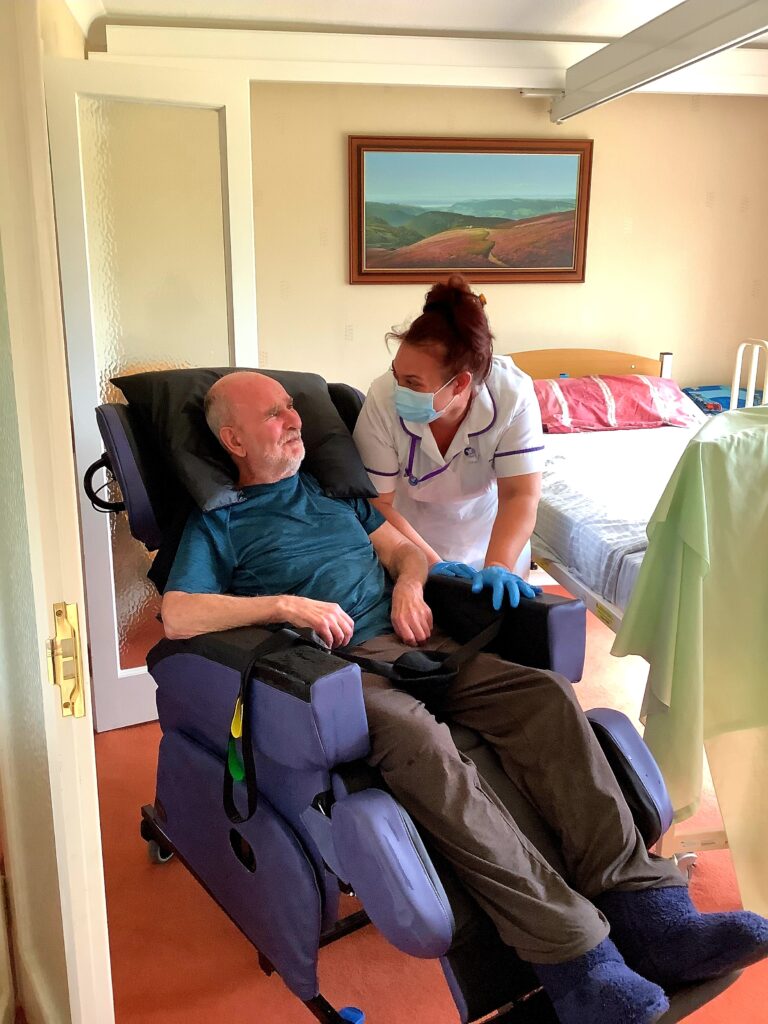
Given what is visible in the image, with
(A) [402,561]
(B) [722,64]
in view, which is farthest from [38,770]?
(B) [722,64]

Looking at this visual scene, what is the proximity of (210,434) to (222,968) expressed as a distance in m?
1.11

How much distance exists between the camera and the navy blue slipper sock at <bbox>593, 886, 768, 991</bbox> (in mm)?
1177

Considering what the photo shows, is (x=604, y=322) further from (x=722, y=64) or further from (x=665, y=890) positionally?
(x=665, y=890)

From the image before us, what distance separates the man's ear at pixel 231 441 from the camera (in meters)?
1.77

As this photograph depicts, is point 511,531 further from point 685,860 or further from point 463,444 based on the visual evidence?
point 685,860

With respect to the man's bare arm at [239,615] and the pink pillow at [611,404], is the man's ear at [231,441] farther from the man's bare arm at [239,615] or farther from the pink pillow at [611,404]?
the pink pillow at [611,404]

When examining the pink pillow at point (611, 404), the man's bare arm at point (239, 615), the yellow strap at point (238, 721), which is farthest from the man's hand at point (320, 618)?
the pink pillow at point (611, 404)

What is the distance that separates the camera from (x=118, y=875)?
1996 mm

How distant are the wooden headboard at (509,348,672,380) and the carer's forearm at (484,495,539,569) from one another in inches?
95.3

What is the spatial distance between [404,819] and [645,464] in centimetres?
238

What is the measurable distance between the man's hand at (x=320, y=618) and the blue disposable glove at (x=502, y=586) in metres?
0.29

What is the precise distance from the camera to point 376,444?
6.63 ft

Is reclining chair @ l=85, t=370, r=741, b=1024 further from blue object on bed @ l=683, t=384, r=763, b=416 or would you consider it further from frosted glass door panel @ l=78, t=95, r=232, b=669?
blue object on bed @ l=683, t=384, r=763, b=416

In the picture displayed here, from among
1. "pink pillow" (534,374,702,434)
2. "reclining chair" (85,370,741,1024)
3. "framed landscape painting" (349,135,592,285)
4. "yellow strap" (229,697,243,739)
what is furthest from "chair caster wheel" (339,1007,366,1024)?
"framed landscape painting" (349,135,592,285)
